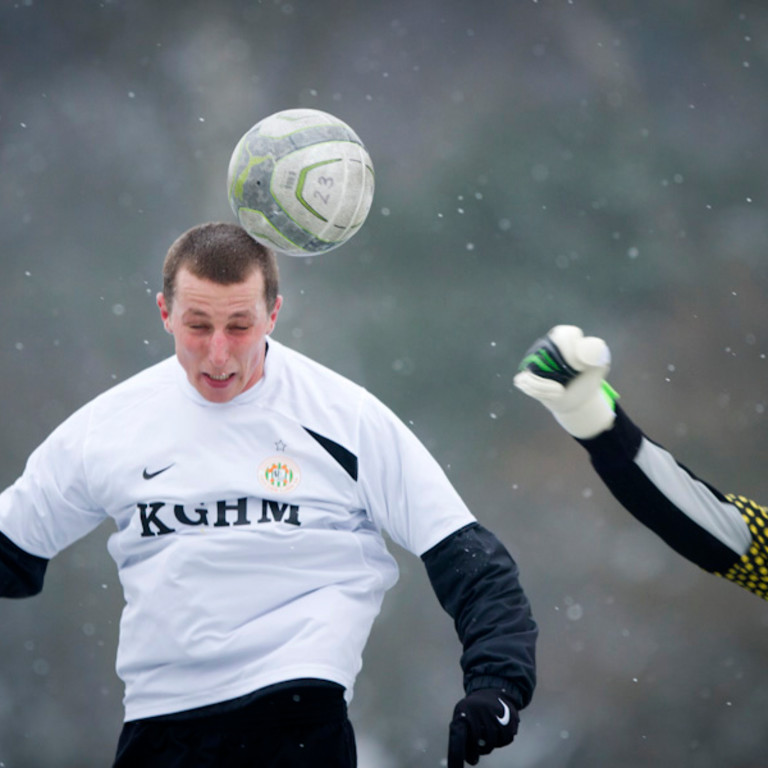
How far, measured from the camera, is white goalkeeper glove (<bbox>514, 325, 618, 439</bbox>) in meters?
2.90

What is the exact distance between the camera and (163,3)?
8.02 m

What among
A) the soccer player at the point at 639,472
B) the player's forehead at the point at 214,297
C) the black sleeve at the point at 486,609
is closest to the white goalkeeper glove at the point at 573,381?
the soccer player at the point at 639,472

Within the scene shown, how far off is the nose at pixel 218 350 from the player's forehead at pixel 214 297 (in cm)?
7

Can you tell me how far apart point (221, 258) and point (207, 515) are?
82 centimetres

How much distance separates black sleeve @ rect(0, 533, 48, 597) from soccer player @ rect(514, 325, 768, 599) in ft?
6.61

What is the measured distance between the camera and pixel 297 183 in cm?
392

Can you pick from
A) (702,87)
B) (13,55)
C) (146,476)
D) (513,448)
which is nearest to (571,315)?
(513,448)

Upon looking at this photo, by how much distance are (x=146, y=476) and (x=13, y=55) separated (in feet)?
16.4

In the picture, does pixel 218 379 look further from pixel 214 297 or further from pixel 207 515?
pixel 207 515

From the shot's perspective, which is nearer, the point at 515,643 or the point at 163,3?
the point at 515,643

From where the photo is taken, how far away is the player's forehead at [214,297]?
3.79m

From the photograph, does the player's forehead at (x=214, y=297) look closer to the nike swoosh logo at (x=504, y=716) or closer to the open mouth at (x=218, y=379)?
the open mouth at (x=218, y=379)

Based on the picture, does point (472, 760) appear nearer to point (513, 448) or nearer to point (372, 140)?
point (513, 448)

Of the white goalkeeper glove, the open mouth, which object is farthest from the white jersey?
the white goalkeeper glove
